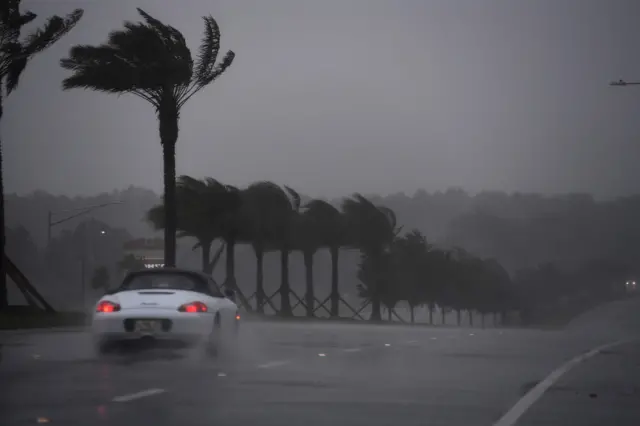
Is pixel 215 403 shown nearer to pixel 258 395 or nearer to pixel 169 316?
pixel 258 395

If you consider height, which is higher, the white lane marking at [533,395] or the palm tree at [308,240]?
the palm tree at [308,240]

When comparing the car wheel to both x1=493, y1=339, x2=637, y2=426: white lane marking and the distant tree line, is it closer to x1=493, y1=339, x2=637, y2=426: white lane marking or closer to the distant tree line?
x1=493, y1=339, x2=637, y2=426: white lane marking

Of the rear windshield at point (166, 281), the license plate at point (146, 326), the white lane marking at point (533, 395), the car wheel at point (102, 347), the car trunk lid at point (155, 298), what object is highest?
the rear windshield at point (166, 281)

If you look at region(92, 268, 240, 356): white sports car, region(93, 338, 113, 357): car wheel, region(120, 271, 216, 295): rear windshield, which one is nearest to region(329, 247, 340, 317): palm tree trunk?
region(120, 271, 216, 295): rear windshield

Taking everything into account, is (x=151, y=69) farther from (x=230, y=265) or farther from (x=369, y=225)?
(x=369, y=225)

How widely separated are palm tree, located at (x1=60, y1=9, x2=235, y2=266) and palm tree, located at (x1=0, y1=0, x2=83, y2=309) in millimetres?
5449

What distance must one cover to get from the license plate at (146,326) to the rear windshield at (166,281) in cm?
154

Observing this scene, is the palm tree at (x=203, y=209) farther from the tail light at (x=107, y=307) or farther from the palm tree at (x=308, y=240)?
the tail light at (x=107, y=307)

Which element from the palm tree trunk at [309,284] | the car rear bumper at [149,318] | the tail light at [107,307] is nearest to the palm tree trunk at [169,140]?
the tail light at [107,307]

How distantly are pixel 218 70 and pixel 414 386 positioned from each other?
38.5 m

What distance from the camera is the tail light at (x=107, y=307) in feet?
63.7

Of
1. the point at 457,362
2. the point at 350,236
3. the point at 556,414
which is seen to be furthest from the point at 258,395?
the point at 350,236

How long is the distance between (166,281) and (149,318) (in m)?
1.96

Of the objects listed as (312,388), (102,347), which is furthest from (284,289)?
(312,388)
